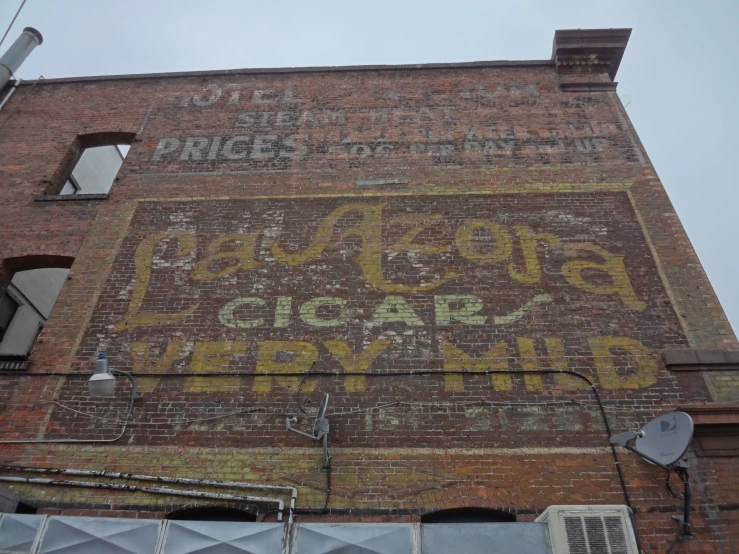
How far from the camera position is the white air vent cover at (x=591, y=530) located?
5078 mm

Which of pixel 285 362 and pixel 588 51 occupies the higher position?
pixel 588 51

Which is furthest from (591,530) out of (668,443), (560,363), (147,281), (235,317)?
(147,281)

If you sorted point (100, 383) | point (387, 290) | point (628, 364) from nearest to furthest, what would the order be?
point (100, 383)
point (628, 364)
point (387, 290)

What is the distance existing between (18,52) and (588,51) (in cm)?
1209

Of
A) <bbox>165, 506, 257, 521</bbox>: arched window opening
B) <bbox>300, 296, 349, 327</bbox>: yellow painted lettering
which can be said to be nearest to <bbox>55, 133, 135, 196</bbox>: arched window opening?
<bbox>300, 296, 349, 327</bbox>: yellow painted lettering

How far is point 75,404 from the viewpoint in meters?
6.76

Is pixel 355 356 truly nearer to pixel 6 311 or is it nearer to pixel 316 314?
pixel 316 314

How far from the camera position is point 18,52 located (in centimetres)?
1163

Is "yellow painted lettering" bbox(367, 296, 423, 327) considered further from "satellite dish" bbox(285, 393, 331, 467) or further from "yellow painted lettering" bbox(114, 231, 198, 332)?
"yellow painted lettering" bbox(114, 231, 198, 332)

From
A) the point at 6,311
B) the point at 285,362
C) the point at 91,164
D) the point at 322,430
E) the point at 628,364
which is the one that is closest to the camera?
the point at 322,430

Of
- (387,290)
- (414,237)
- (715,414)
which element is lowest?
(715,414)

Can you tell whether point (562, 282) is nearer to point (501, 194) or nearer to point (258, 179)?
point (501, 194)

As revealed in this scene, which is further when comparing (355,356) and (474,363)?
(355,356)

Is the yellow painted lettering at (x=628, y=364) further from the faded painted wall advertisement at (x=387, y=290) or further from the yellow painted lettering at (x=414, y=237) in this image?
the yellow painted lettering at (x=414, y=237)
